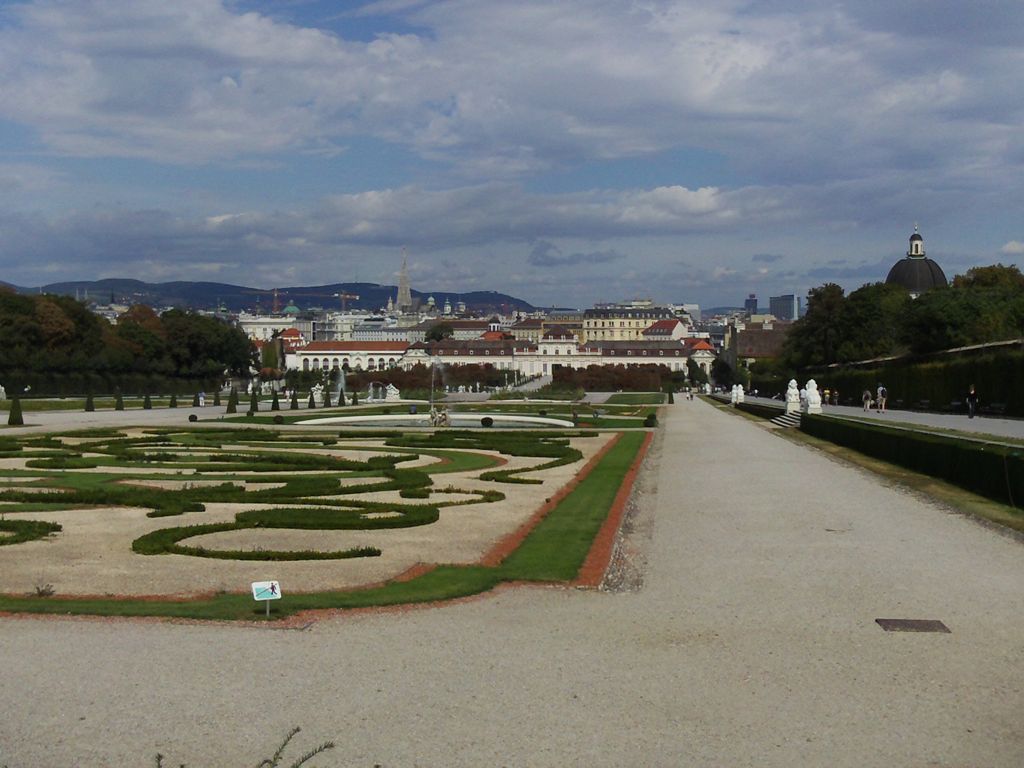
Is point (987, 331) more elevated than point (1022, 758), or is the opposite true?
point (987, 331)

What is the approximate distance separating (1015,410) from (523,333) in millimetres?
160614

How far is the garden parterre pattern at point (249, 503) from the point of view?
8539 mm

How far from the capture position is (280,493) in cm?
1354

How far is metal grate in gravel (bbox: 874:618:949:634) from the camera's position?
22.6ft

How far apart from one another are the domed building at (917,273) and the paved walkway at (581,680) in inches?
3263

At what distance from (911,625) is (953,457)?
366 inches

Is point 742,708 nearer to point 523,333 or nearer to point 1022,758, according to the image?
point 1022,758

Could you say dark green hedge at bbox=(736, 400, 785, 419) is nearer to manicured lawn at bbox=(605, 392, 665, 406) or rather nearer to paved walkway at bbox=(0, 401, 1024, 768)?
manicured lawn at bbox=(605, 392, 665, 406)

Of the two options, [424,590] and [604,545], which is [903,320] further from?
[424,590]

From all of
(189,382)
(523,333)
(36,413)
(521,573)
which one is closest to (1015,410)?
(521,573)

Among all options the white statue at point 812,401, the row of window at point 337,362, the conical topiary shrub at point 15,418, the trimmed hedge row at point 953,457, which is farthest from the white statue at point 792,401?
the row of window at point 337,362

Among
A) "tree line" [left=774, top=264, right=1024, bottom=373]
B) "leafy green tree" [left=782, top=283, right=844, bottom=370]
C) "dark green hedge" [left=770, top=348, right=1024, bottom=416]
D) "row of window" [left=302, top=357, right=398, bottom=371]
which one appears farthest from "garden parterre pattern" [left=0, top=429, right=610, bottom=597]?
"row of window" [left=302, top=357, right=398, bottom=371]

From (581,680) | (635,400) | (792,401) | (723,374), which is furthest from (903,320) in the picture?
(723,374)

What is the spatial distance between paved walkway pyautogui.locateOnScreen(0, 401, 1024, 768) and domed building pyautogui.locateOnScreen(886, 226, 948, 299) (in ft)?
272
